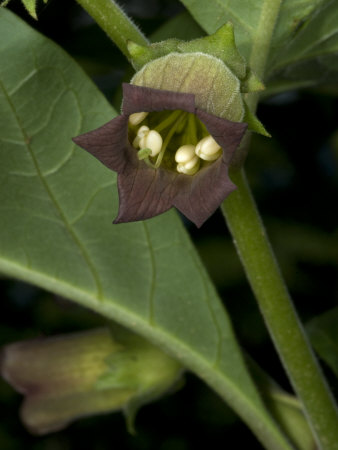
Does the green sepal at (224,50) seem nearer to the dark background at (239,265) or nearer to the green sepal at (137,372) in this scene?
the green sepal at (137,372)

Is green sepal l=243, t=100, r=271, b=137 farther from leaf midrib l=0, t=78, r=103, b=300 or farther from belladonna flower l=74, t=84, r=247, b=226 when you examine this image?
leaf midrib l=0, t=78, r=103, b=300

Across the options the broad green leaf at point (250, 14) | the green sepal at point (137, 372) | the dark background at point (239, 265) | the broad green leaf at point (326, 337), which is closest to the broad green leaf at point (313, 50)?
the broad green leaf at point (250, 14)

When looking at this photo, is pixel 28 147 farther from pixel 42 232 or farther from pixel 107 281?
pixel 107 281

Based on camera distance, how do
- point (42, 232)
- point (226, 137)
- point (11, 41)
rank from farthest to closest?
point (42, 232)
point (11, 41)
point (226, 137)

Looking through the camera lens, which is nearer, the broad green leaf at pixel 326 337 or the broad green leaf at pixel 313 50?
the broad green leaf at pixel 313 50

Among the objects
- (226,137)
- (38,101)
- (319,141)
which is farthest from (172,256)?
(319,141)
